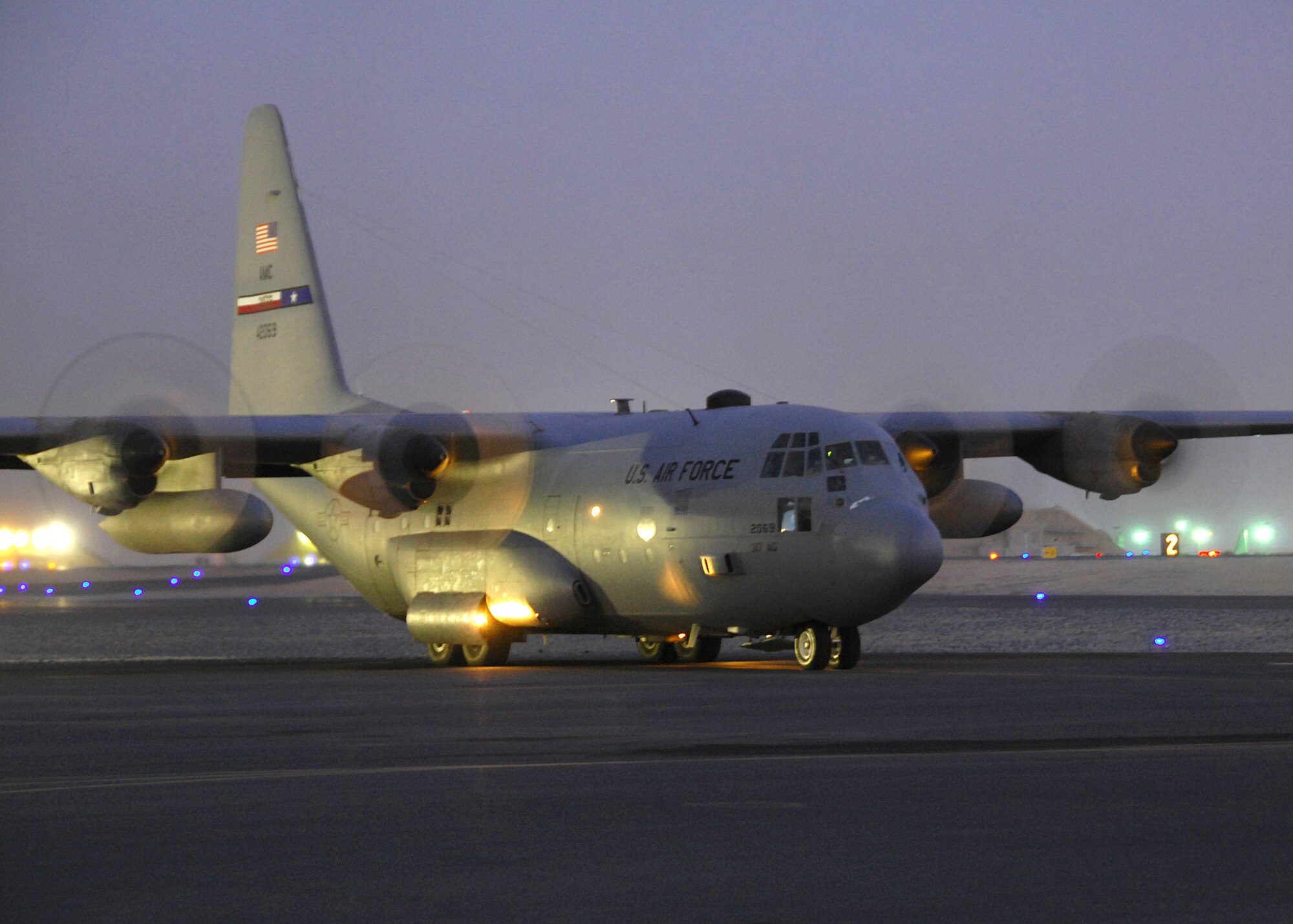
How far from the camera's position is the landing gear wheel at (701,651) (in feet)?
91.5

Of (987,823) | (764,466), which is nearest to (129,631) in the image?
(764,466)

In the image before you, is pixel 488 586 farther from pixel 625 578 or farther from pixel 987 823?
pixel 987 823

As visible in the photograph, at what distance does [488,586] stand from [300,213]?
11.0 meters

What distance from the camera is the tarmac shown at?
6.93 m

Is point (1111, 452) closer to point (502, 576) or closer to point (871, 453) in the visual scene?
point (871, 453)

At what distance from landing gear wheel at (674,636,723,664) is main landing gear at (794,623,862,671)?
12.5ft

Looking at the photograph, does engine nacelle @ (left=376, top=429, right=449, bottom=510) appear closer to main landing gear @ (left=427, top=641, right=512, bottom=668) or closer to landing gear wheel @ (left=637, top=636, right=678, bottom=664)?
main landing gear @ (left=427, top=641, right=512, bottom=668)

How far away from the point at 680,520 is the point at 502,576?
12.3 feet

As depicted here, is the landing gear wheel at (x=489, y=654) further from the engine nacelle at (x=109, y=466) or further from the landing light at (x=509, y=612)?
the engine nacelle at (x=109, y=466)

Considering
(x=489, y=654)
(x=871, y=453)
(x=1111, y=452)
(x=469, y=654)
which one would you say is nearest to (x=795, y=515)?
(x=871, y=453)

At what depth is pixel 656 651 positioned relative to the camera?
2861 cm

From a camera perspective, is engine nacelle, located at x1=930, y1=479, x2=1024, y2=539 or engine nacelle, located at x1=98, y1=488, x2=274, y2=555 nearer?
engine nacelle, located at x1=98, y1=488, x2=274, y2=555

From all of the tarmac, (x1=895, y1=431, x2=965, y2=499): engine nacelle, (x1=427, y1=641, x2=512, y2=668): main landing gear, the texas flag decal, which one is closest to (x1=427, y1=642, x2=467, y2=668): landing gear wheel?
(x1=427, y1=641, x2=512, y2=668): main landing gear

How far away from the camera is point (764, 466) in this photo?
24.1 meters
